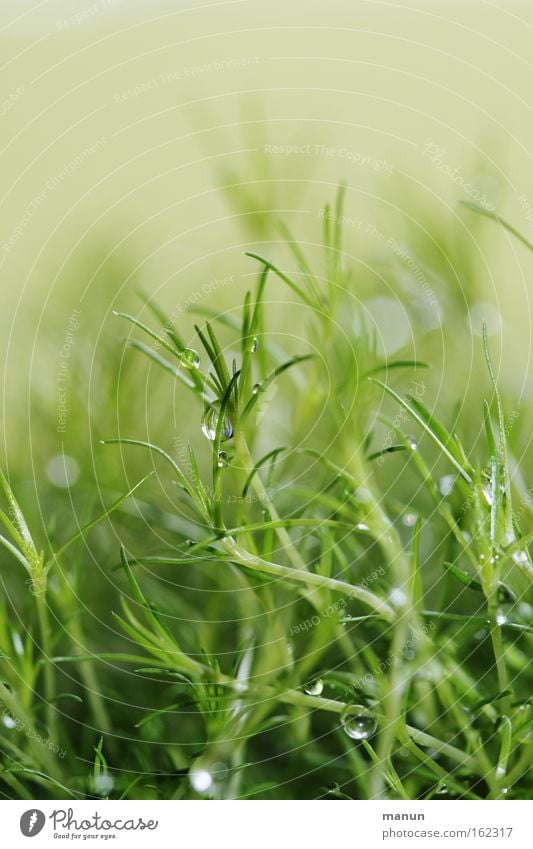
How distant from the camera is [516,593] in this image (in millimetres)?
290

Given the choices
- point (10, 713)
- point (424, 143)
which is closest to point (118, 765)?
point (10, 713)

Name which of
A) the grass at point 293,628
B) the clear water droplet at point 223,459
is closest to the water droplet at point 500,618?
the grass at point 293,628

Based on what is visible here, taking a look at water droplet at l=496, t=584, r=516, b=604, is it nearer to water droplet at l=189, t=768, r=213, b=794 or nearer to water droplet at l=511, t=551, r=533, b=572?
water droplet at l=511, t=551, r=533, b=572

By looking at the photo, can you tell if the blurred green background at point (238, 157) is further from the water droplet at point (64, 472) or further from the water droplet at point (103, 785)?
the water droplet at point (103, 785)

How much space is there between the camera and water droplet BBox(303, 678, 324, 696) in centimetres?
28

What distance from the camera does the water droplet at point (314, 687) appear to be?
275mm

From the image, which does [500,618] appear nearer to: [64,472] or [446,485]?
[446,485]

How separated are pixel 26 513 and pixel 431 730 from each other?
21 cm

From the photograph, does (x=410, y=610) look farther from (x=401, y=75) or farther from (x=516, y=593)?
(x=401, y=75)

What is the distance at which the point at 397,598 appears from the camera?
28 cm

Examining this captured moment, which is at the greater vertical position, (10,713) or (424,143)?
(424,143)

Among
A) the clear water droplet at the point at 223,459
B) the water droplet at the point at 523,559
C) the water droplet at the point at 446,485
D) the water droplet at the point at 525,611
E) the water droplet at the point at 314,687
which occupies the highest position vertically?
the clear water droplet at the point at 223,459

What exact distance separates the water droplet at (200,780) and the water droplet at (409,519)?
0.44ft

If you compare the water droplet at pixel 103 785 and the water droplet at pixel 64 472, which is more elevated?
the water droplet at pixel 64 472
